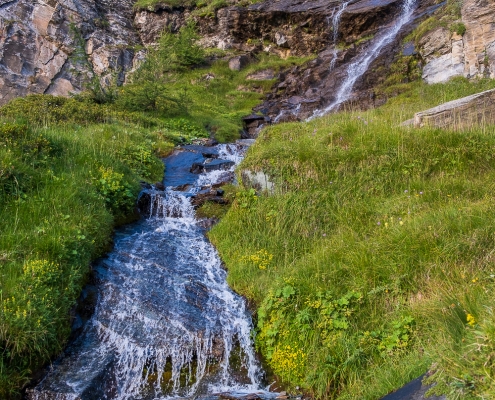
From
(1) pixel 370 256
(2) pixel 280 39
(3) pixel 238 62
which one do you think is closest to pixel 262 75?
(3) pixel 238 62

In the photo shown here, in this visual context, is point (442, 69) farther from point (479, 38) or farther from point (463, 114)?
point (463, 114)

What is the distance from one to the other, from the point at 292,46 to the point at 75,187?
23401 millimetres

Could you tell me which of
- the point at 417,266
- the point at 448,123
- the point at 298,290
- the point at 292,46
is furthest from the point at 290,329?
the point at 292,46

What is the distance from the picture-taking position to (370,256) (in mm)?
5375

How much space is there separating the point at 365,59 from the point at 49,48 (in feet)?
62.9

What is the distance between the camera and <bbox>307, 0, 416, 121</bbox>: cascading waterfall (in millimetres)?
19378

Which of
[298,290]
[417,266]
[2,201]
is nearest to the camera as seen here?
[417,266]

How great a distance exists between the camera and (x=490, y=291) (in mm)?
3721

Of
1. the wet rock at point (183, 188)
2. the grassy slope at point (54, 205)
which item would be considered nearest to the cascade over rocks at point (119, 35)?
the grassy slope at point (54, 205)

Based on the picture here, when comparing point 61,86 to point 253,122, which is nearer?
point 253,122

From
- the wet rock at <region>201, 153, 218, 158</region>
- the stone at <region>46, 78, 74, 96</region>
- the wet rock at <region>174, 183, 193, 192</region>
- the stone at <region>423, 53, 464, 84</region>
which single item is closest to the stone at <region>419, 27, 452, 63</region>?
the stone at <region>423, 53, 464, 84</region>

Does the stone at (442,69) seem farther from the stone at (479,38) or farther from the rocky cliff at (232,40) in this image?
the stone at (479,38)

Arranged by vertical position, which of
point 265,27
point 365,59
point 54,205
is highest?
point 265,27

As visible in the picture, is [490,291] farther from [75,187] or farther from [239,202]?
[75,187]
